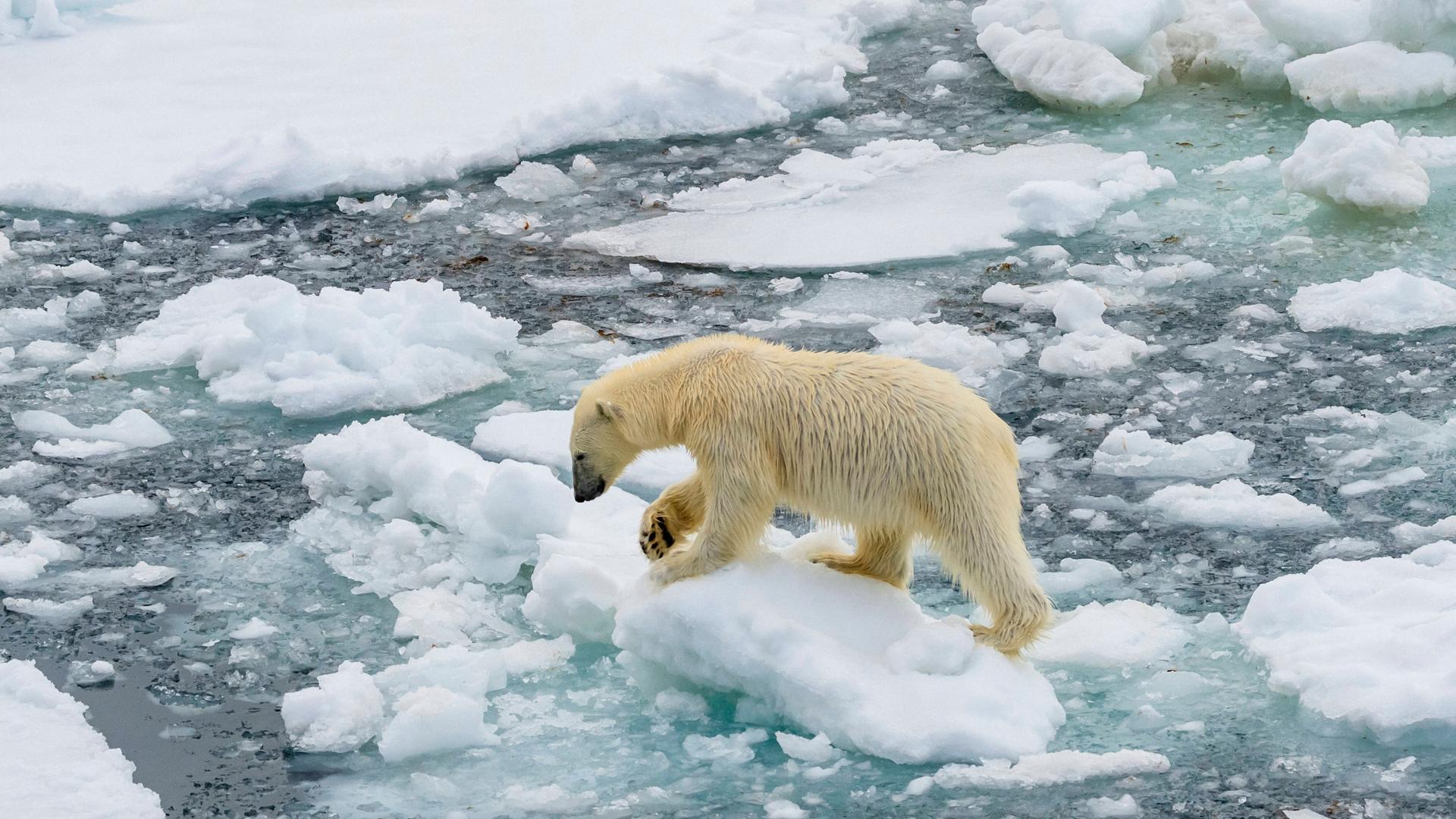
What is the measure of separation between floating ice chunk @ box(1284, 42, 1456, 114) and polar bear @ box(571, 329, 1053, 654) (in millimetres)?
5453

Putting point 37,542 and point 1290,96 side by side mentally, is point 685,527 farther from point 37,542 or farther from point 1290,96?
point 1290,96

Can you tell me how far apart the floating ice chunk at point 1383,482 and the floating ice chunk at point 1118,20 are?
172 inches

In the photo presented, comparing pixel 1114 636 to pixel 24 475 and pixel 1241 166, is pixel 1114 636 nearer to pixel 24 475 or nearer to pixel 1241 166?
pixel 24 475

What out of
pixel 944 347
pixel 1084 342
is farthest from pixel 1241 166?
pixel 944 347

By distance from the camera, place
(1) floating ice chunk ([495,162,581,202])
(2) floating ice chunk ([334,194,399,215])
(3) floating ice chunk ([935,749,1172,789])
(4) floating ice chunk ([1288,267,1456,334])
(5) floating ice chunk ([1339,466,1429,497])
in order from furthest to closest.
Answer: (1) floating ice chunk ([495,162,581,202]) → (2) floating ice chunk ([334,194,399,215]) → (4) floating ice chunk ([1288,267,1456,334]) → (5) floating ice chunk ([1339,466,1429,497]) → (3) floating ice chunk ([935,749,1172,789])

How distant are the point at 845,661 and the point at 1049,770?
51cm

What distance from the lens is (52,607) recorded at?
4.24 meters

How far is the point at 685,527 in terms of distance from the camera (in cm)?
411

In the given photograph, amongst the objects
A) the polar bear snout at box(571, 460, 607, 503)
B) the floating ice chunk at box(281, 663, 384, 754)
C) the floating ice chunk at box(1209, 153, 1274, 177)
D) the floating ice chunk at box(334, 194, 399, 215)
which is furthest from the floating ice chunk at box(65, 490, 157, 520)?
the floating ice chunk at box(1209, 153, 1274, 177)

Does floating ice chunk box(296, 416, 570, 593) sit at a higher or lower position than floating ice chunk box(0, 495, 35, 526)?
higher

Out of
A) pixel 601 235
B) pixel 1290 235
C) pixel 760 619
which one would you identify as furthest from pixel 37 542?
pixel 1290 235

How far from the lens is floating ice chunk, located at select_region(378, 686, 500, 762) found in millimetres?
3537

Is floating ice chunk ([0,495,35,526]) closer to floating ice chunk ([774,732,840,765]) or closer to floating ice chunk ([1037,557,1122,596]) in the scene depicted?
floating ice chunk ([774,732,840,765])

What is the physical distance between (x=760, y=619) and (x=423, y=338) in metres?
2.56
